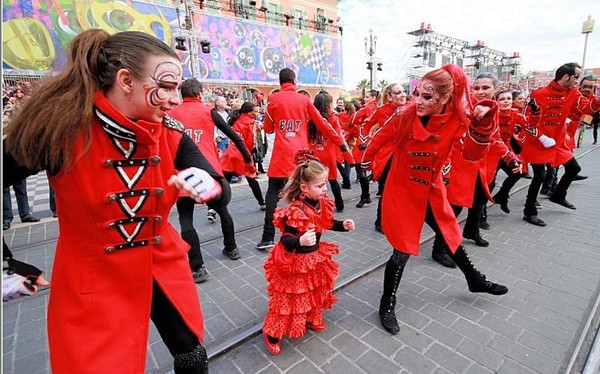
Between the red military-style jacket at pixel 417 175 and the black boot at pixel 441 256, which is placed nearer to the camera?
the red military-style jacket at pixel 417 175

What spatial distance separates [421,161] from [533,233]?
132 inches

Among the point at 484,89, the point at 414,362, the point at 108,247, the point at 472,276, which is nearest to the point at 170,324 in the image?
the point at 108,247

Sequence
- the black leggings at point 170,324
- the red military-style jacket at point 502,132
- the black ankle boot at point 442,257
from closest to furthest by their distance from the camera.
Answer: the black leggings at point 170,324 → the black ankle boot at point 442,257 → the red military-style jacket at point 502,132

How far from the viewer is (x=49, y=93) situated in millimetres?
1320

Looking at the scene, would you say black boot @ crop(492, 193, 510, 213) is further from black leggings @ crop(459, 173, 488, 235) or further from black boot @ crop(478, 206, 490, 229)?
black leggings @ crop(459, 173, 488, 235)

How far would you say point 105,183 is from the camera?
4.49 ft

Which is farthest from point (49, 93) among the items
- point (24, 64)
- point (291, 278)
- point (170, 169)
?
point (24, 64)

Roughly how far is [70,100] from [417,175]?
7.71ft

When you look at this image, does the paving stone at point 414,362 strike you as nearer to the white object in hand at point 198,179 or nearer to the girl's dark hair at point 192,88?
the white object in hand at point 198,179

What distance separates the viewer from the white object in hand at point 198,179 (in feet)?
4.60

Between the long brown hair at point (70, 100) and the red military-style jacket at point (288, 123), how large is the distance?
10.0 feet

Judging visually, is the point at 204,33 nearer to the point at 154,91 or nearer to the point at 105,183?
the point at 154,91

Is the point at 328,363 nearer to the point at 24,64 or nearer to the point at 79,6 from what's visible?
the point at 24,64

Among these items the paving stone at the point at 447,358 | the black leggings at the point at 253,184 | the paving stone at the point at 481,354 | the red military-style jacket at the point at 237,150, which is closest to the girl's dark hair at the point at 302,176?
the paving stone at the point at 447,358
